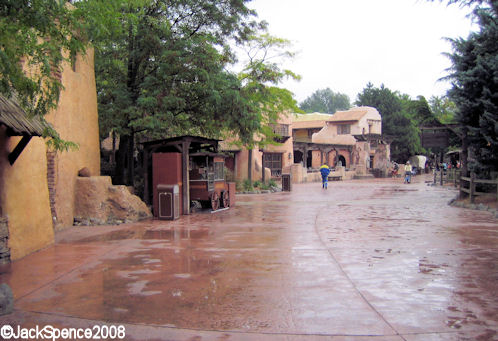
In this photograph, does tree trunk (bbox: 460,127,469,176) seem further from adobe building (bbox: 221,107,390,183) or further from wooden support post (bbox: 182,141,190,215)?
adobe building (bbox: 221,107,390,183)

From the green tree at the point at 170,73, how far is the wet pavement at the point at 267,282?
4.67 m

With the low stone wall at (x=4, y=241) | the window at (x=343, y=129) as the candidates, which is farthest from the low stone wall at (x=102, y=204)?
the window at (x=343, y=129)

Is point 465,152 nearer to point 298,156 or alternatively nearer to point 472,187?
point 472,187

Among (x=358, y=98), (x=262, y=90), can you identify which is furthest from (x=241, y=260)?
(x=358, y=98)

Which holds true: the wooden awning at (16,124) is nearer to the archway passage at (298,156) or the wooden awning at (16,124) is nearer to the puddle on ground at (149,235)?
the puddle on ground at (149,235)

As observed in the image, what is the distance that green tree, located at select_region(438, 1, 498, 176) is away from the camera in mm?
15508

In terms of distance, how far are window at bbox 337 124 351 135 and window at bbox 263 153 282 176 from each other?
15334 mm

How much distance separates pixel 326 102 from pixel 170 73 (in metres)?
109

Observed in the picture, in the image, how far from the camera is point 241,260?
7.54 meters

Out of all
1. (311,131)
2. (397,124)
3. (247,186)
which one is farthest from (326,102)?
(247,186)

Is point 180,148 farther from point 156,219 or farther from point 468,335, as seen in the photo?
point 468,335

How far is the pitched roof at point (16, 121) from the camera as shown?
6969 millimetres

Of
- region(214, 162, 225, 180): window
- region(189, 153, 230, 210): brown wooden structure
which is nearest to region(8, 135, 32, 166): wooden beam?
region(189, 153, 230, 210): brown wooden structure

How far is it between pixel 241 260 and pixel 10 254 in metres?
3.82
